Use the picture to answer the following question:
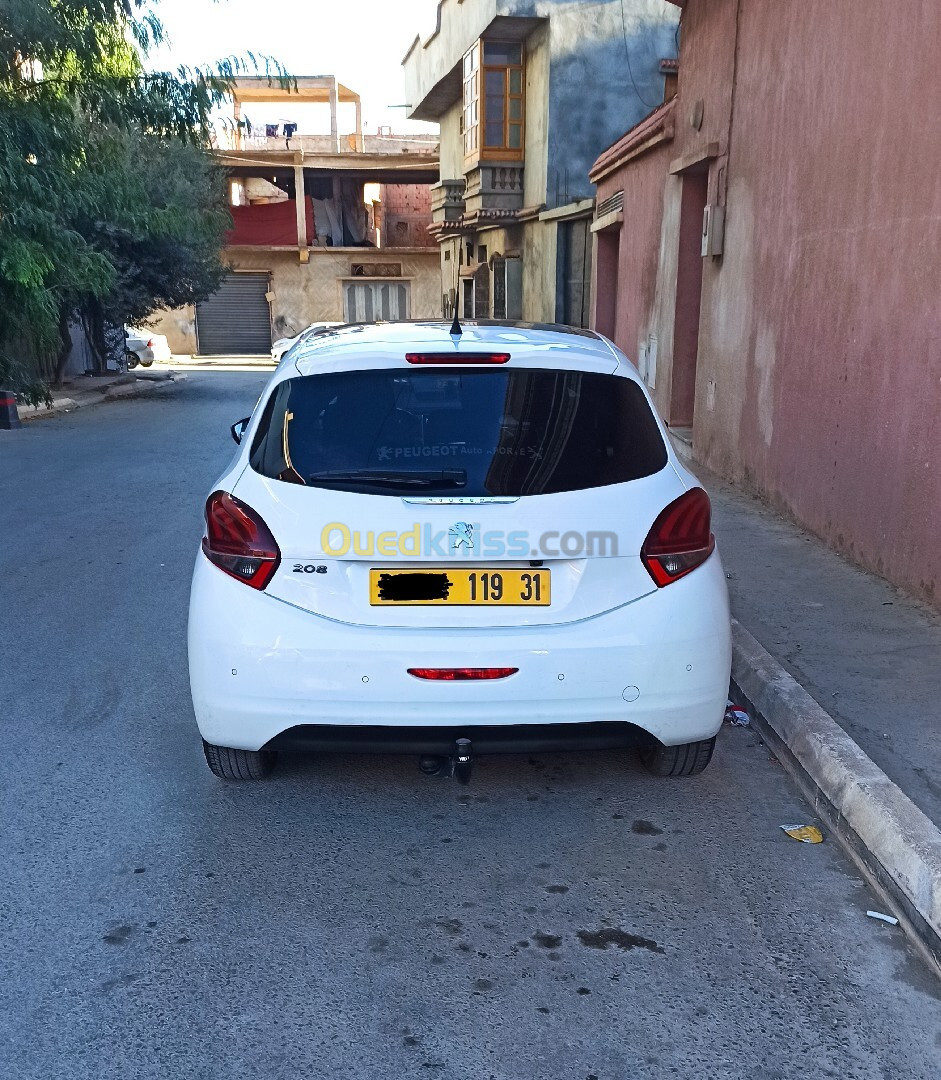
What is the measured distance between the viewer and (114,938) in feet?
9.72

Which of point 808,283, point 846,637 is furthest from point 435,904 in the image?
point 808,283

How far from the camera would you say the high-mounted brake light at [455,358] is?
3.60m

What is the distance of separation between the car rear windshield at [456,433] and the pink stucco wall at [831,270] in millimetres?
2748

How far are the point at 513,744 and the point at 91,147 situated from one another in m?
12.0

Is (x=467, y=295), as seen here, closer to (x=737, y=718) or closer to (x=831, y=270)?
(x=831, y=270)

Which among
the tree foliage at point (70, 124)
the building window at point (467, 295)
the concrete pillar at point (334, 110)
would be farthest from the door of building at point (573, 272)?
the concrete pillar at point (334, 110)

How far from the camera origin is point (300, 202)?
120 feet

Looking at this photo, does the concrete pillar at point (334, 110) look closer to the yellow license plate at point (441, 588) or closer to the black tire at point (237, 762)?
the black tire at point (237, 762)

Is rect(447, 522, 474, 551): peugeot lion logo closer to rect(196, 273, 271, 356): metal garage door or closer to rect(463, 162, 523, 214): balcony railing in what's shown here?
rect(463, 162, 523, 214): balcony railing

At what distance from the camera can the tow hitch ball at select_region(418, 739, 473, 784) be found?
3398 millimetres

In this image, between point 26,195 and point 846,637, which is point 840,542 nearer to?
point 846,637

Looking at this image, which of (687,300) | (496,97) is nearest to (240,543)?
(687,300)

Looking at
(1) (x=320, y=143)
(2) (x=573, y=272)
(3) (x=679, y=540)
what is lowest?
(3) (x=679, y=540)

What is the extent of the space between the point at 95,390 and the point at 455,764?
19900 millimetres
